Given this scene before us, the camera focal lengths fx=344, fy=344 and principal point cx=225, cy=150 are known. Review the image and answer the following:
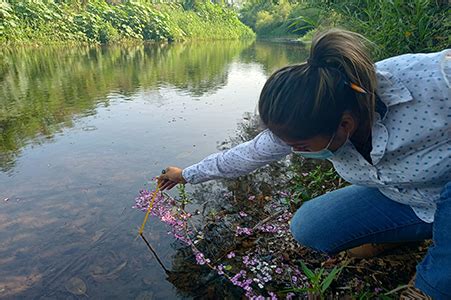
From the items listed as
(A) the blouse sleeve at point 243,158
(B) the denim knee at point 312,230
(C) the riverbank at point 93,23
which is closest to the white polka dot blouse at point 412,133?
(A) the blouse sleeve at point 243,158

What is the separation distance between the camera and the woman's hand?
1.86 m

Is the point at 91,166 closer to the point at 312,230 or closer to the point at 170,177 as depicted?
the point at 170,177

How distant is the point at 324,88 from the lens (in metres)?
1.11

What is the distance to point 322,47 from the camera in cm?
117

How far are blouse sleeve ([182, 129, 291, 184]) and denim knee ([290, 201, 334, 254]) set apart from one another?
1.28 feet

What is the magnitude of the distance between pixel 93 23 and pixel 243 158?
15625mm

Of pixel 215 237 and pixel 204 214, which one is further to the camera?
pixel 204 214

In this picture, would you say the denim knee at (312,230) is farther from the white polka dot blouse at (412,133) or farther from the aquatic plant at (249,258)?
the white polka dot blouse at (412,133)

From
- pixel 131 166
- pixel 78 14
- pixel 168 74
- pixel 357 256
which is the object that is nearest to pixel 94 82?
pixel 168 74

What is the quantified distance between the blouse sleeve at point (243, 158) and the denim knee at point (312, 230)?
39cm

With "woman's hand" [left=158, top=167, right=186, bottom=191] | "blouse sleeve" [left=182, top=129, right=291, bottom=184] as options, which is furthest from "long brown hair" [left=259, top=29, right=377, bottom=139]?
"woman's hand" [left=158, top=167, right=186, bottom=191]

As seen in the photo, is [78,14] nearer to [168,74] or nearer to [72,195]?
[168,74]

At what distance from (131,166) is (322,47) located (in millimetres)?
2242

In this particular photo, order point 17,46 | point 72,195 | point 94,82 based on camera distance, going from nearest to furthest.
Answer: point 72,195 < point 94,82 < point 17,46
